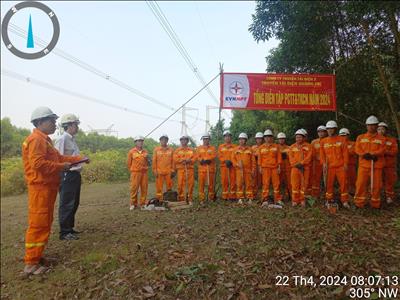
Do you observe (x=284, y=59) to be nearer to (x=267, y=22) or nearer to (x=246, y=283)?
(x=267, y=22)

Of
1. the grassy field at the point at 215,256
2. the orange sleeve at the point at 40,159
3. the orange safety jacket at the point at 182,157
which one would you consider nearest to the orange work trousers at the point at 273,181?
the grassy field at the point at 215,256

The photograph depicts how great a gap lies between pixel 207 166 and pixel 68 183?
4241mm

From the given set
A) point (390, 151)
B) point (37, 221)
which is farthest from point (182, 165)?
point (390, 151)

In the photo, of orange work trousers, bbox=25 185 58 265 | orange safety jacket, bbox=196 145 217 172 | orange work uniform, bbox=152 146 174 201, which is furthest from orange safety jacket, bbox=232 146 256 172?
orange work trousers, bbox=25 185 58 265

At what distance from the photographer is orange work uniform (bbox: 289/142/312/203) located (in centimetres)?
830

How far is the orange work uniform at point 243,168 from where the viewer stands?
9.15 metres

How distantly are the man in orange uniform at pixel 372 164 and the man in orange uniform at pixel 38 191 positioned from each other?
640cm

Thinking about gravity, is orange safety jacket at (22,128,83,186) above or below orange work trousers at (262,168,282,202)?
above

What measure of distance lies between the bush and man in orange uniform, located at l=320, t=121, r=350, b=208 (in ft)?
59.5

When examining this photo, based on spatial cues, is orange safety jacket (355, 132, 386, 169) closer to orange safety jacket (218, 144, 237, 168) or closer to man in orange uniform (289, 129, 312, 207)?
man in orange uniform (289, 129, 312, 207)

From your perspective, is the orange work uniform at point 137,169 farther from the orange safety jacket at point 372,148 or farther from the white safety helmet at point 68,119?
the orange safety jacket at point 372,148

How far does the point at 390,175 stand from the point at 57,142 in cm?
771

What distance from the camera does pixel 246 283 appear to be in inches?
158

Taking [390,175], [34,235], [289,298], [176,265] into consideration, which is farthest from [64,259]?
[390,175]
